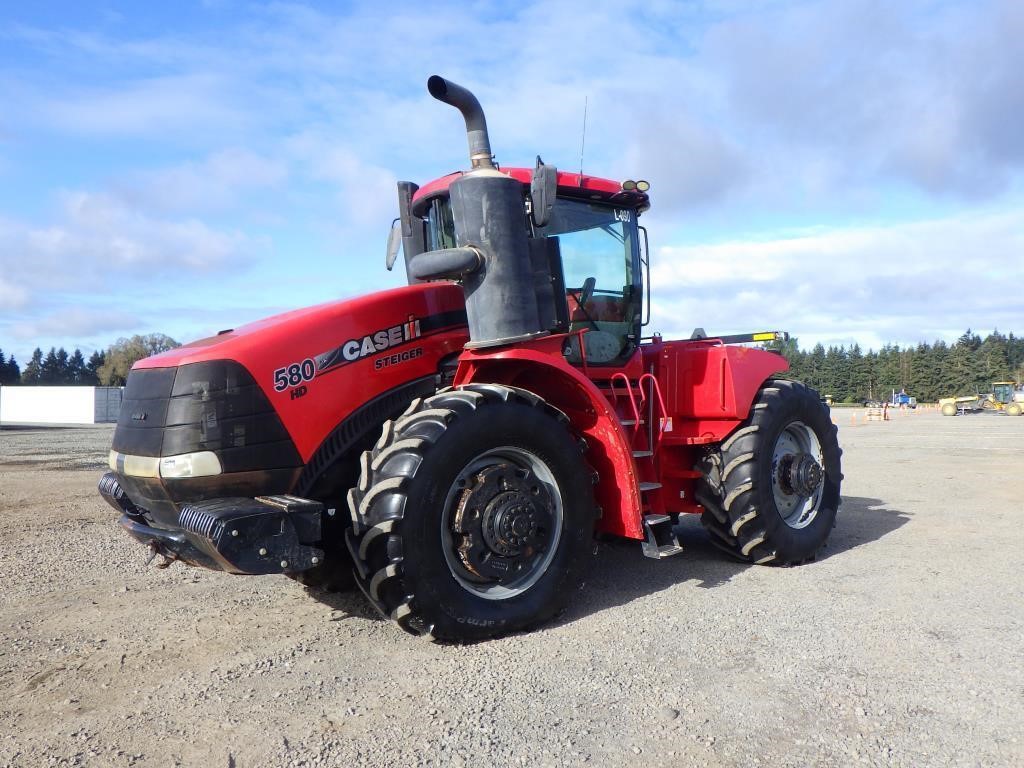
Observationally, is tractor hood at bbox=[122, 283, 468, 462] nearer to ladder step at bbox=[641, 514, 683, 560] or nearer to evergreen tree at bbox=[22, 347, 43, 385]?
ladder step at bbox=[641, 514, 683, 560]

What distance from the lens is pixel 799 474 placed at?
616 cm

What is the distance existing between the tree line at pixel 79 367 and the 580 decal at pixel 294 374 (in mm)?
73514

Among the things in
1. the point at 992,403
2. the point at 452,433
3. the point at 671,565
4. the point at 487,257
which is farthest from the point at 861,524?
the point at 992,403

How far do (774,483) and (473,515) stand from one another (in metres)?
2.95

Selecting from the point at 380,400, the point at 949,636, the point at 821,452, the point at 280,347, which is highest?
the point at 280,347

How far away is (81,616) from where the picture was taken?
4824mm

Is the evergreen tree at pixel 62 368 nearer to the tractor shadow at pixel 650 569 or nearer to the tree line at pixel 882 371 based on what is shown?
the tree line at pixel 882 371

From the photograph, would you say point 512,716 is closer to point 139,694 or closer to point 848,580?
Answer: point 139,694

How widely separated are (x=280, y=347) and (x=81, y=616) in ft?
7.41

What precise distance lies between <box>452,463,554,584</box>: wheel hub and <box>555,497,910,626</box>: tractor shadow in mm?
533

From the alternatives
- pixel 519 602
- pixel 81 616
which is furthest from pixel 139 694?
pixel 519 602

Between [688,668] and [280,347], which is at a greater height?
[280,347]

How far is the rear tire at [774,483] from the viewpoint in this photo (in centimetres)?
577

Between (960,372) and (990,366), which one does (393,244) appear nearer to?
(960,372)
